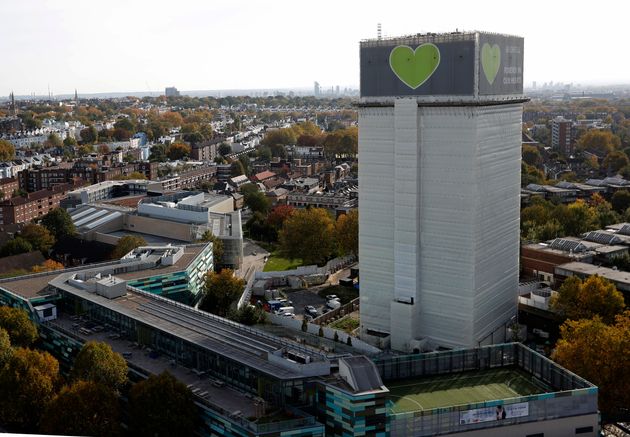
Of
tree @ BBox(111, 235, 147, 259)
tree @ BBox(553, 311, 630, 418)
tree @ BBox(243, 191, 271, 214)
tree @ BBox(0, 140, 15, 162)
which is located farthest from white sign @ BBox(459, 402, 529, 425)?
tree @ BBox(0, 140, 15, 162)

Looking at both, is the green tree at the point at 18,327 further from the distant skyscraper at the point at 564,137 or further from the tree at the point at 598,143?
the distant skyscraper at the point at 564,137

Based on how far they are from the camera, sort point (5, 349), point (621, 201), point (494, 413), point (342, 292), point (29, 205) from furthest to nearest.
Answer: point (29, 205), point (621, 201), point (342, 292), point (5, 349), point (494, 413)

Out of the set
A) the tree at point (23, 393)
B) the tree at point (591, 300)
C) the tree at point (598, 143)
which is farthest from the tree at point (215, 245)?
the tree at point (598, 143)

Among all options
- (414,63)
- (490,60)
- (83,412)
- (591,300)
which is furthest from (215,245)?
(83,412)

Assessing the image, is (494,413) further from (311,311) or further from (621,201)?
(621,201)

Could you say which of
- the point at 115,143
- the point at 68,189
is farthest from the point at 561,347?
the point at 115,143
